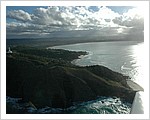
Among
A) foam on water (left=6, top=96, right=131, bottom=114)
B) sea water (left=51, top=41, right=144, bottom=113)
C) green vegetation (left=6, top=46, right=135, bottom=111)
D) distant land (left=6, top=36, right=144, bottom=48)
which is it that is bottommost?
foam on water (left=6, top=96, right=131, bottom=114)

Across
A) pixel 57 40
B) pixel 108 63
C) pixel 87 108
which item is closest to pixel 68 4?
pixel 57 40

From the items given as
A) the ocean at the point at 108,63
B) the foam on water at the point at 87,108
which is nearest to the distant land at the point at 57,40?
the ocean at the point at 108,63

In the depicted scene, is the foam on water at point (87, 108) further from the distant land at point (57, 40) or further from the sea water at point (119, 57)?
the distant land at point (57, 40)

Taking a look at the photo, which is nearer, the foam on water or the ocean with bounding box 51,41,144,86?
the foam on water

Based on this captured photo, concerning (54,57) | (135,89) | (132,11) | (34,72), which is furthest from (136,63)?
(34,72)

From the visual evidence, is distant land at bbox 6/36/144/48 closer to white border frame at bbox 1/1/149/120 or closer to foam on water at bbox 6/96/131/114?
white border frame at bbox 1/1/149/120

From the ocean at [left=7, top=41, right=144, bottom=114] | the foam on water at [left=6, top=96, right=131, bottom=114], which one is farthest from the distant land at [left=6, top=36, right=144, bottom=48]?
the foam on water at [left=6, top=96, right=131, bottom=114]

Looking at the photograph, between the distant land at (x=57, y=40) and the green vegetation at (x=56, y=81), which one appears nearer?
the green vegetation at (x=56, y=81)

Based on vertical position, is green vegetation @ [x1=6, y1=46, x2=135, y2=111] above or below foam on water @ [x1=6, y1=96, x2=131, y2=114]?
above
